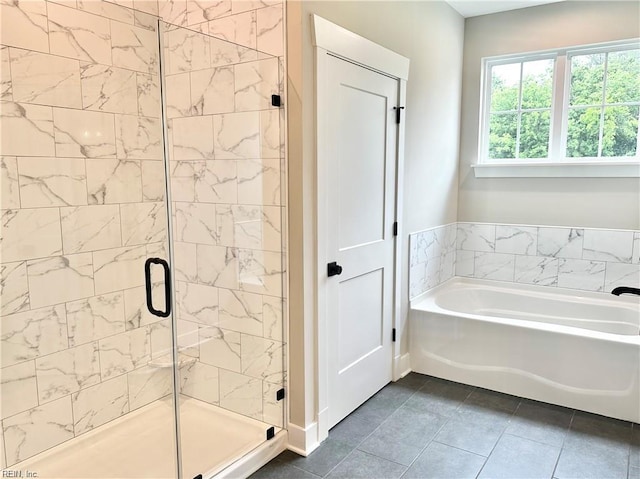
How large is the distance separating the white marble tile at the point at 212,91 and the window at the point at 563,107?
7.96 feet

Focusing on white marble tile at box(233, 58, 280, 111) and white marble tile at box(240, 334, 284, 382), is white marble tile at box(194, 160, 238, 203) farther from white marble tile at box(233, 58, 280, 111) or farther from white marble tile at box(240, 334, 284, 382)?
white marble tile at box(240, 334, 284, 382)

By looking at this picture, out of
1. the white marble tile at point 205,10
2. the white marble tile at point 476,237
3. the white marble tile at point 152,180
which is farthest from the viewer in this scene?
the white marble tile at point 476,237

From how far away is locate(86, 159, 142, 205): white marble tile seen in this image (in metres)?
2.50

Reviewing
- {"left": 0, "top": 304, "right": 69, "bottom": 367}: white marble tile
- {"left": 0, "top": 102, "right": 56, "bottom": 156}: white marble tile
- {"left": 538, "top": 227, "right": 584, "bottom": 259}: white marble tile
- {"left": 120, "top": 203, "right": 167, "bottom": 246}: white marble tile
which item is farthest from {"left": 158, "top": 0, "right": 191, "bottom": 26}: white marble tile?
{"left": 538, "top": 227, "right": 584, "bottom": 259}: white marble tile

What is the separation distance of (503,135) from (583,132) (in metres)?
0.59

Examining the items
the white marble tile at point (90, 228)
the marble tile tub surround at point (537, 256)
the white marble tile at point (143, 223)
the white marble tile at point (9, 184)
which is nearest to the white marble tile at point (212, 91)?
the white marble tile at point (143, 223)

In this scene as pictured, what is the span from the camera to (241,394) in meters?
2.55

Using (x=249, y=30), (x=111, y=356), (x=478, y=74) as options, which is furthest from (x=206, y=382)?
(x=478, y=74)

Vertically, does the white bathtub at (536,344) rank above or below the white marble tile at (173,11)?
below

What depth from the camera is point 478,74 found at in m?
3.89

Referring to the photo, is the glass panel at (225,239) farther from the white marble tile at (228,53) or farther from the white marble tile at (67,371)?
the white marble tile at (67,371)

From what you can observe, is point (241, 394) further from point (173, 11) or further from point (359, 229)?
point (173, 11)

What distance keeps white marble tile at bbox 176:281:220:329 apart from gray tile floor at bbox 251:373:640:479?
2.74ft

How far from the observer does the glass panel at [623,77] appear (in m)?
3.39
